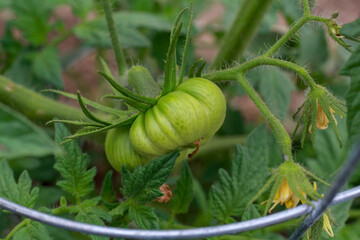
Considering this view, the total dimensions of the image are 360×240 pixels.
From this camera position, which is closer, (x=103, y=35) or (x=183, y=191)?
(x=183, y=191)

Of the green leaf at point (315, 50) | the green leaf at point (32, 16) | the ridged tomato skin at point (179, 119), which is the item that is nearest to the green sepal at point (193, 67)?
the ridged tomato skin at point (179, 119)

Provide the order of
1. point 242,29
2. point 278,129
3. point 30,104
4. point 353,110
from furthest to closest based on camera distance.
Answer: point 242,29 < point 30,104 < point 278,129 < point 353,110

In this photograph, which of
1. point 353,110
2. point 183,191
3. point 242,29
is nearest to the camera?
point 353,110

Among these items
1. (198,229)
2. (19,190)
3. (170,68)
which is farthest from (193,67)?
(19,190)

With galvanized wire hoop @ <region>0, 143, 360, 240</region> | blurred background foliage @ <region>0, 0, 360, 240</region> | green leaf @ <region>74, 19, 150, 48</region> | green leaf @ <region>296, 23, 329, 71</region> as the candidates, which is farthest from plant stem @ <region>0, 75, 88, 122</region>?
green leaf @ <region>296, 23, 329, 71</region>

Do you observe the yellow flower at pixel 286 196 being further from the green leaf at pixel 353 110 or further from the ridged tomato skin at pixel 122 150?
the ridged tomato skin at pixel 122 150

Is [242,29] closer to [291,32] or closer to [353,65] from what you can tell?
[291,32]

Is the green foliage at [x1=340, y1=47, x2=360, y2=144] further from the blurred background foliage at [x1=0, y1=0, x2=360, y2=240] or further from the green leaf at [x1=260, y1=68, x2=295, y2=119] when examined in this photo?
the green leaf at [x1=260, y1=68, x2=295, y2=119]
